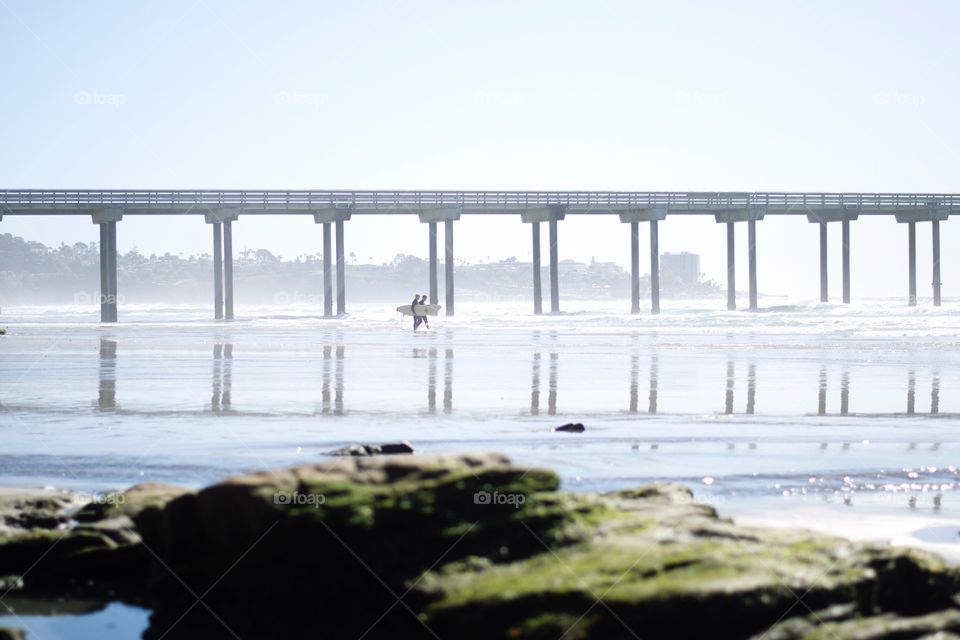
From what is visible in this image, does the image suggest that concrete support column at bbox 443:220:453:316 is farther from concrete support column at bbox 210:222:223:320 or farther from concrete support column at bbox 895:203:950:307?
concrete support column at bbox 895:203:950:307

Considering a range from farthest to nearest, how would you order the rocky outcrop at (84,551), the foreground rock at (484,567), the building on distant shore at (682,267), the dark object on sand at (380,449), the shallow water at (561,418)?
1. the building on distant shore at (682,267)
2. the dark object on sand at (380,449)
3. the shallow water at (561,418)
4. the rocky outcrop at (84,551)
5. the foreground rock at (484,567)

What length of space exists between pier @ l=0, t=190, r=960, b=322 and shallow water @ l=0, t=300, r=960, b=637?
24776 mm

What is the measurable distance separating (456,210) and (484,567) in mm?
42688

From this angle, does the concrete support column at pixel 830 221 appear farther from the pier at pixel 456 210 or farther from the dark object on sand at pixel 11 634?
the dark object on sand at pixel 11 634

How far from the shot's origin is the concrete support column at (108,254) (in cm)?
4431

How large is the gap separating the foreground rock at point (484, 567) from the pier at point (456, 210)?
40387mm

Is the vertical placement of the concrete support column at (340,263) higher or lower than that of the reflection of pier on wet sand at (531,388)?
higher

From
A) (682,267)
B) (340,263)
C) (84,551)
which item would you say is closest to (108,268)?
(340,263)

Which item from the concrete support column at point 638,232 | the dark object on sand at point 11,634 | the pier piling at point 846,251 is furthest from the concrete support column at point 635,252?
the dark object on sand at point 11,634

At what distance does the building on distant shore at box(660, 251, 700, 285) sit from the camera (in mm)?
182800

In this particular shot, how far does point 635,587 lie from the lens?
3.81m

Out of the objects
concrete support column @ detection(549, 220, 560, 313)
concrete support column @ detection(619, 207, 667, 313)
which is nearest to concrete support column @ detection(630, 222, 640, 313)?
concrete support column @ detection(619, 207, 667, 313)

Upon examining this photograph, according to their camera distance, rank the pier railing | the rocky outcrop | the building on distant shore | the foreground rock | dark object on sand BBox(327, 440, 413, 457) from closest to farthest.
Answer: the foreground rock < the rocky outcrop < dark object on sand BBox(327, 440, 413, 457) < the pier railing < the building on distant shore

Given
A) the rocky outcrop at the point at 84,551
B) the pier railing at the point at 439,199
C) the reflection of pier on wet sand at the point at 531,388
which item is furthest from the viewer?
the pier railing at the point at 439,199
